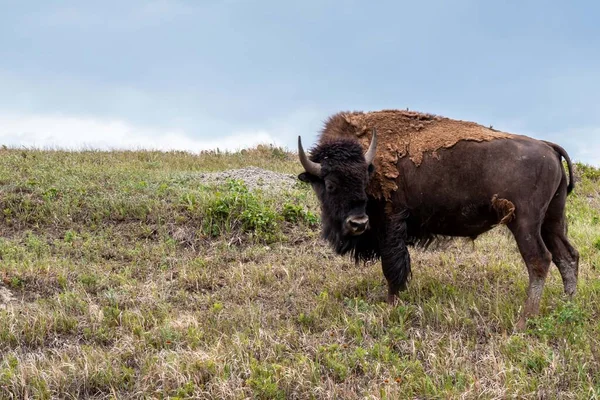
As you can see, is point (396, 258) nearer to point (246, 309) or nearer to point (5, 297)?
point (246, 309)

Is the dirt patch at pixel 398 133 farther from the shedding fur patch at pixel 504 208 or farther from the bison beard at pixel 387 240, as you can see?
the shedding fur patch at pixel 504 208

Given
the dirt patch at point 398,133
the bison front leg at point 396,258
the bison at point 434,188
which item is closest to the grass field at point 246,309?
the bison front leg at point 396,258

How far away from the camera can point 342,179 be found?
6.09 meters

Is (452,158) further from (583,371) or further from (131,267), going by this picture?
(131,267)

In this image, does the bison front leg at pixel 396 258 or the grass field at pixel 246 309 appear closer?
the grass field at pixel 246 309

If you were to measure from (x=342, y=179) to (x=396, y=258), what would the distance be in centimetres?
109

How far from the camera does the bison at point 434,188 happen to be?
5629mm

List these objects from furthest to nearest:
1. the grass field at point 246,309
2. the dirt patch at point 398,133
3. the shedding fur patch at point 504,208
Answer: the dirt patch at point 398,133, the shedding fur patch at point 504,208, the grass field at point 246,309

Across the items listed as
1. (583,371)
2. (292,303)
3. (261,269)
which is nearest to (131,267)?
(261,269)

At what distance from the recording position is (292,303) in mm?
6453

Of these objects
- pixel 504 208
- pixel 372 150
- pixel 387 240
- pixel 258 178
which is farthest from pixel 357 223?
pixel 258 178

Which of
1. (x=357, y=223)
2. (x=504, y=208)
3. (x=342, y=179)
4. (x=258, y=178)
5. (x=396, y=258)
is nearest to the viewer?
(x=504, y=208)

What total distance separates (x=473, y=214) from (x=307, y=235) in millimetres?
3696

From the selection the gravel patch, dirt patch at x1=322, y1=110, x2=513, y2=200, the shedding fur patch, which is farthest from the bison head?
the gravel patch
